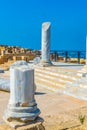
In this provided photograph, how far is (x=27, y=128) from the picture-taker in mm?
5793

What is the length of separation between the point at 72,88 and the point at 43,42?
232 inches

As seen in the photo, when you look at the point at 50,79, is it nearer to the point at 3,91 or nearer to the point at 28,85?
the point at 3,91

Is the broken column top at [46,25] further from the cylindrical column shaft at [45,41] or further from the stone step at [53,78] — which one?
the stone step at [53,78]

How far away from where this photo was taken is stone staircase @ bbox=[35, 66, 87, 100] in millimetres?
11367

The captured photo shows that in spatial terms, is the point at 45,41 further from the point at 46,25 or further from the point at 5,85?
the point at 5,85

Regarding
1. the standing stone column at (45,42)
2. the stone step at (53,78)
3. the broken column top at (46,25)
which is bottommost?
the stone step at (53,78)

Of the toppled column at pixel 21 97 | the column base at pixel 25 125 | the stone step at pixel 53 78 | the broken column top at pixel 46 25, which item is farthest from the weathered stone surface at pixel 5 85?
the column base at pixel 25 125

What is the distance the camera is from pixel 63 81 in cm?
1327

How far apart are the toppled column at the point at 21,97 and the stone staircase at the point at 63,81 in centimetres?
482

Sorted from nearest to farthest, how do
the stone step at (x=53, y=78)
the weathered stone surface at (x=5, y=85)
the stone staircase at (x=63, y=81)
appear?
1. the stone staircase at (x=63, y=81)
2. the weathered stone surface at (x=5, y=85)
3. the stone step at (x=53, y=78)

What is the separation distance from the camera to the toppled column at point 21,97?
6.01 metres

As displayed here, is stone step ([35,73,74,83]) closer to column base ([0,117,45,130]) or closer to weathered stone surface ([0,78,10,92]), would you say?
weathered stone surface ([0,78,10,92])

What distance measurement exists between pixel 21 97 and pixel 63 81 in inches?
288

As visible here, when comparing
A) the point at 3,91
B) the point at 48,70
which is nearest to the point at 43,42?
the point at 48,70
